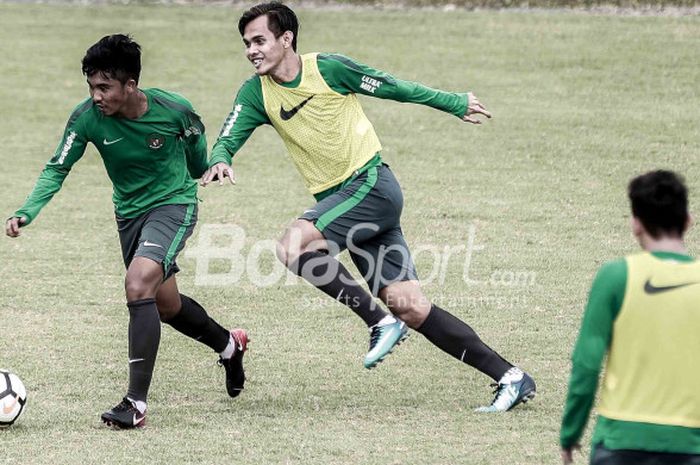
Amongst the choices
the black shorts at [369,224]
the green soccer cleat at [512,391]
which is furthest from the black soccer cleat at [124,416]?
the green soccer cleat at [512,391]

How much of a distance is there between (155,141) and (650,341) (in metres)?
3.52

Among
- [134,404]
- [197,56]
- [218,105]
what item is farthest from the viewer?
[197,56]

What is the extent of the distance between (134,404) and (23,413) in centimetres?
66

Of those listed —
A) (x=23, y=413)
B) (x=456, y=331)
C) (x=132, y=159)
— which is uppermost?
(x=132, y=159)

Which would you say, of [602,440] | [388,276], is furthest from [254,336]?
[602,440]

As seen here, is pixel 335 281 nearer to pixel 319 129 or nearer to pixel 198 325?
pixel 319 129

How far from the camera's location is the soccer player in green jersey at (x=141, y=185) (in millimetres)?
6777

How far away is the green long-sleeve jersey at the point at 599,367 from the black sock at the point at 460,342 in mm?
2715

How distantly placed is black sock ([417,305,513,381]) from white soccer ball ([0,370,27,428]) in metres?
2.02

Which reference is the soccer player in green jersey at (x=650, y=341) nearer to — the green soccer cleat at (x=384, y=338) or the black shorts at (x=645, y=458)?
the black shorts at (x=645, y=458)

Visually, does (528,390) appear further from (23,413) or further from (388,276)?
(23,413)

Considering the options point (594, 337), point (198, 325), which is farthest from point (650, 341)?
point (198, 325)

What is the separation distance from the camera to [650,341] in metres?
4.22

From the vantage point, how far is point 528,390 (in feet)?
22.7
